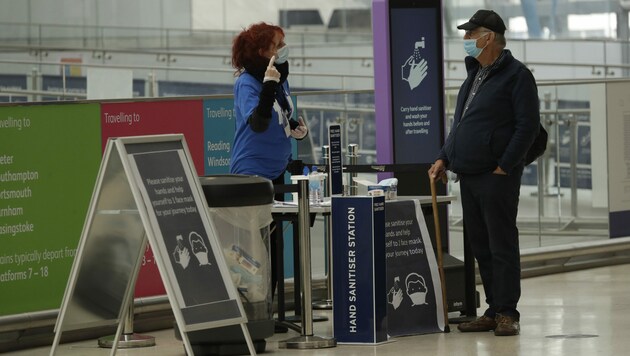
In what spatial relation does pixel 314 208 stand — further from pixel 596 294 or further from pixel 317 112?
pixel 317 112

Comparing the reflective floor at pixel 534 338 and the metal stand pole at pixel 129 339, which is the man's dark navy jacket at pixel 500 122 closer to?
the reflective floor at pixel 534 338

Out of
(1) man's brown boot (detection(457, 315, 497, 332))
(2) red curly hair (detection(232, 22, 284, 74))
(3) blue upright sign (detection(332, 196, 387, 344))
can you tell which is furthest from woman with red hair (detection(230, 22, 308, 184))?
(1) man's brown boot (detection(457, 315, 497, 332))

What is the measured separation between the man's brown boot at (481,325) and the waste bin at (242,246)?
108 centimetres

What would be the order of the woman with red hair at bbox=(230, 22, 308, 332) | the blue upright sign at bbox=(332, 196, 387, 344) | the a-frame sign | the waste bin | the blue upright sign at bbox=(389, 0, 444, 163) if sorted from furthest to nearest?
1. the blue upright sign at bbox=(389, 0, 444, 163)
2. the woman with red hair at bbox=(230, 22, 308, 332)
3. the blue upright sign at bbox=(332, 196, 387, 344)
4. the waste bin
5. the a-frame sign

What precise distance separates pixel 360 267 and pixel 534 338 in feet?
3.08

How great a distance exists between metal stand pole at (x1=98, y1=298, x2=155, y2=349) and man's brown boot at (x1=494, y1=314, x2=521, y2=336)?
5.66 ft

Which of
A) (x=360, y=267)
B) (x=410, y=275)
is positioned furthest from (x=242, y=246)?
(x=410, y=275)

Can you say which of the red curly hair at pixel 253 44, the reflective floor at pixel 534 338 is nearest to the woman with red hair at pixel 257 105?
the red curly hair at pixel 253 44

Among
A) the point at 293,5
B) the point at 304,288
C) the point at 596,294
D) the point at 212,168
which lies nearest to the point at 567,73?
the point at 293,5

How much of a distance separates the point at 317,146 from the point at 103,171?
495 centimetres

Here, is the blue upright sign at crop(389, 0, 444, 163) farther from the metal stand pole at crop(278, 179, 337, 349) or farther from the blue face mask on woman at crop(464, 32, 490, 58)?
the metal stand pole at crop(278, 179, 337, 349)

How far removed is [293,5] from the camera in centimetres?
1678

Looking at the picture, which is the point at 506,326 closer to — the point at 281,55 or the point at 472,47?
the point at 472,47

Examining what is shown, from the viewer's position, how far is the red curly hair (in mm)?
7168
